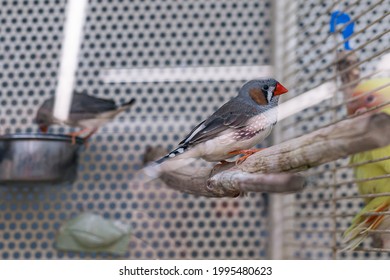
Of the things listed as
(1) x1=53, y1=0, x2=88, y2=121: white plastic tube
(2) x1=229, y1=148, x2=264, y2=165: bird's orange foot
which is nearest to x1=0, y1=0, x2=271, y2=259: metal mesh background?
(1) x1=53, y1=0, x2=88, y2=121: white plastic tube

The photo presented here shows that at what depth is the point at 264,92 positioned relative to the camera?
27.3 inches

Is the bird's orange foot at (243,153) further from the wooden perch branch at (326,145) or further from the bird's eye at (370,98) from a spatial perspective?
the bird's eye at (370,98)

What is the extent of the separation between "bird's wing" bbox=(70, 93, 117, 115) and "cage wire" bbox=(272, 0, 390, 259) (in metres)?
0.27

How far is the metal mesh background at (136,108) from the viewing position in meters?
0.77

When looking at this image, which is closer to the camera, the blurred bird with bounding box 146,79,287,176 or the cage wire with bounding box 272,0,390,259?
the blurred bird with bounding box 146,79,287,176

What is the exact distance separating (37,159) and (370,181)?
1.66 feet

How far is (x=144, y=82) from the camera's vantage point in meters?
0.83

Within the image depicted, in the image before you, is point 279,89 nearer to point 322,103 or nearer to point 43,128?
point 322,103

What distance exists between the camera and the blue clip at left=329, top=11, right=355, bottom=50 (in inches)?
31.2

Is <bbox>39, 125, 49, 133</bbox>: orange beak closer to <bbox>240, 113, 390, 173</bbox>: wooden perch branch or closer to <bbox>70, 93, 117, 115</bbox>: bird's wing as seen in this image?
<bbox>70, 93, 117, 115</bbox>: bird's wing

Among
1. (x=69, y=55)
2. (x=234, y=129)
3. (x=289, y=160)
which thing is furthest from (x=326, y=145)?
(x=69, y=55)

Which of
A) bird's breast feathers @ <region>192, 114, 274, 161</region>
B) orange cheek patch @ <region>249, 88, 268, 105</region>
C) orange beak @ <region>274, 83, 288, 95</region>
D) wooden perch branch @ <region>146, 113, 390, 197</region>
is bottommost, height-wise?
wooden perch branch @ <region>146, 113, 390, 197</region>

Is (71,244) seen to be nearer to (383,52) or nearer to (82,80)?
(82,80)
